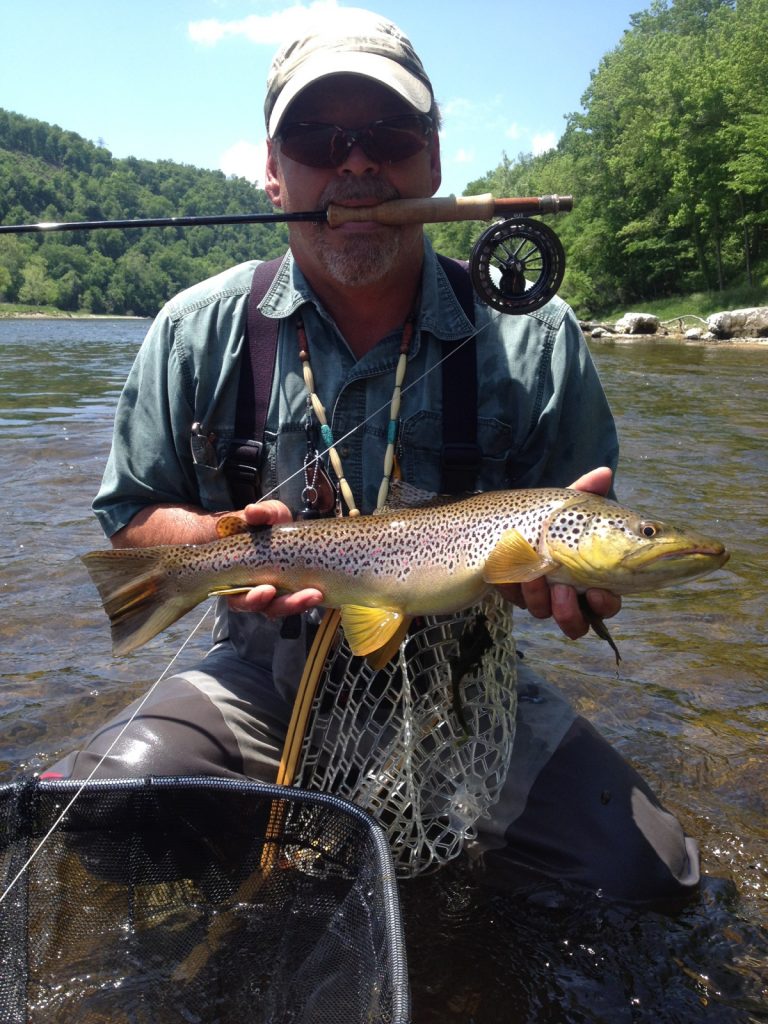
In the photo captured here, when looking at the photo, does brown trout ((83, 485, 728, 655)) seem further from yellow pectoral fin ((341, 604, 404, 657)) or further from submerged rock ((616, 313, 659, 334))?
submerged rock ((616, 313, 659, 334))

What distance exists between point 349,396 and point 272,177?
3.44ft

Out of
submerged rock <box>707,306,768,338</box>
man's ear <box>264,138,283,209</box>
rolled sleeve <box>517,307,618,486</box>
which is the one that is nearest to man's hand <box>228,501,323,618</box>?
rolled sleeve <box>517,307,618,486</box>

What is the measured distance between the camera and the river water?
255 cm

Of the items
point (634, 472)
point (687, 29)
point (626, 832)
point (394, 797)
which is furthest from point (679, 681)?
point (687, 29)

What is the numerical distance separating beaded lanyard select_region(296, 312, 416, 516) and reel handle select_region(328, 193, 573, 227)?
0.40 metres

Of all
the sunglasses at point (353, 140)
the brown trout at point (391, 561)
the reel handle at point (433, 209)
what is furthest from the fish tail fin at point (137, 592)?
the sunglasses at point (353, 140)

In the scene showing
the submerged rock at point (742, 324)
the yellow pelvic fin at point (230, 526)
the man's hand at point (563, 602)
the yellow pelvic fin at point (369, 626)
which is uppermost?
the yellow pelvic fin at point (230, 526)

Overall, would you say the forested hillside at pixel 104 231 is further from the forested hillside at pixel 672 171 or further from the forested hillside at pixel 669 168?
the forested hillside at pixel 672 171

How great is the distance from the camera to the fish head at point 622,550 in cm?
250

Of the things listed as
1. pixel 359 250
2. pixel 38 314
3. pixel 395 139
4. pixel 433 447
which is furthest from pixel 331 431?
pixel 38 314

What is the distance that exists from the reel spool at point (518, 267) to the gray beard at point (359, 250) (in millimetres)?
308

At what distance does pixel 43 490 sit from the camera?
8703mm

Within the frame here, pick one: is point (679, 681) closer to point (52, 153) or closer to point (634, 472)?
point (634, 472)

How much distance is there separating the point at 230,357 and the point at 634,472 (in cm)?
696
